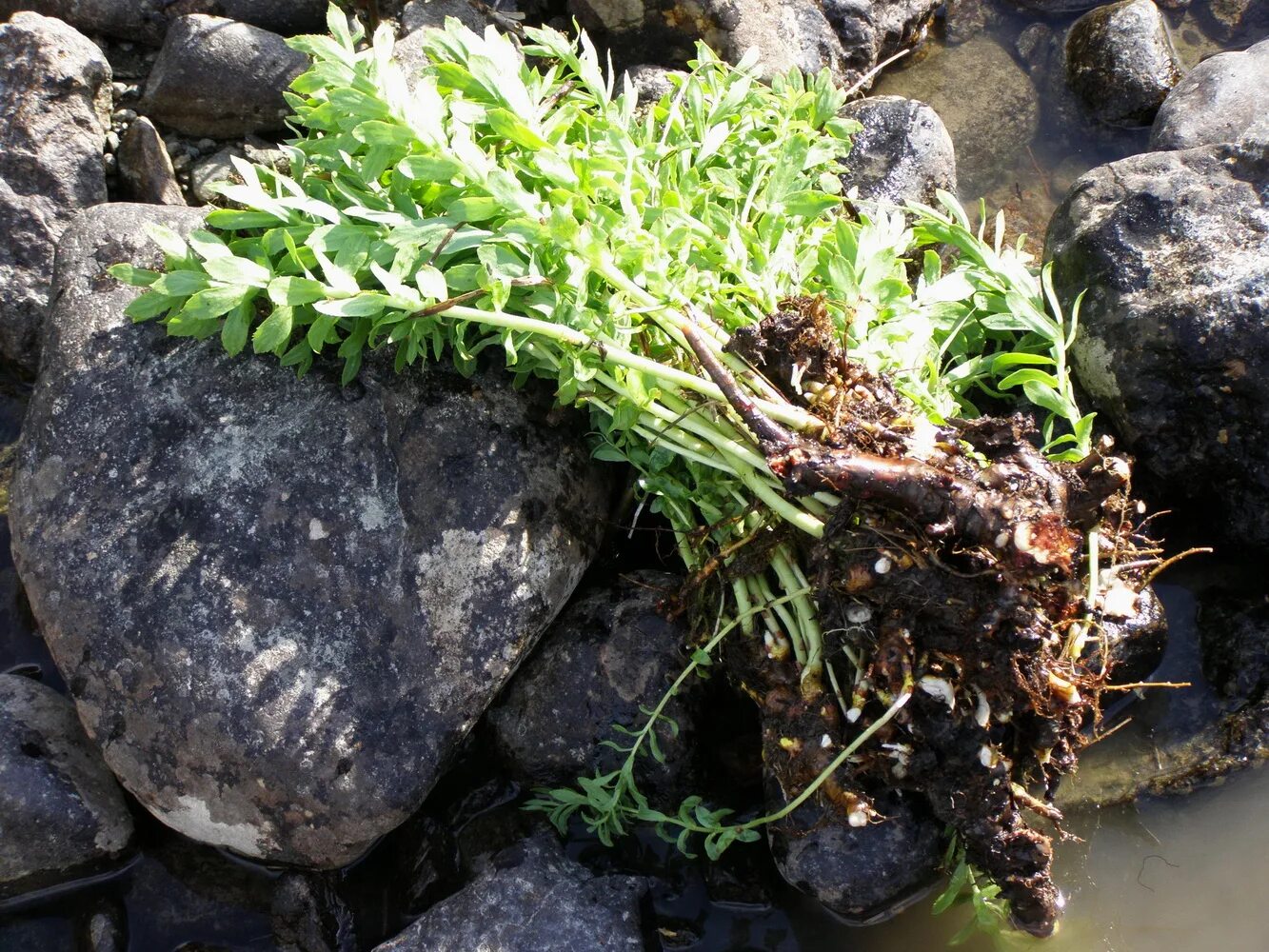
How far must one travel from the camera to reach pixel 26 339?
4.87 m

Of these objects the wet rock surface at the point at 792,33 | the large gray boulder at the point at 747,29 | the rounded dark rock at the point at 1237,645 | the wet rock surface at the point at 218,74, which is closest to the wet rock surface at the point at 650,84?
the large gray boulder at the point at 747,29

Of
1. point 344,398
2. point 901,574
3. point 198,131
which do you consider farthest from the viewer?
point 198,131

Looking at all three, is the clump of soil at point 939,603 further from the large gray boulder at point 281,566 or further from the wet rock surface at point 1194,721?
the large gray boulder at point 281,566

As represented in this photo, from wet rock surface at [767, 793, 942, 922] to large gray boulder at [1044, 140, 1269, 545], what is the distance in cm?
177

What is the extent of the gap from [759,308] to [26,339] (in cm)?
355

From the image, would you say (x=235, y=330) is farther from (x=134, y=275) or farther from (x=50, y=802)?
(x=50, y=802)

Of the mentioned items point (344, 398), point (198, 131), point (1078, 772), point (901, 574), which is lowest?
point (1078, 772)

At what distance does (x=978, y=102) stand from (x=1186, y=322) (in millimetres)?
2446

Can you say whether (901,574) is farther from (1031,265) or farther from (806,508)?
(1031,265)

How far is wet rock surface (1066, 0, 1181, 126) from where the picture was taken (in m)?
5.55

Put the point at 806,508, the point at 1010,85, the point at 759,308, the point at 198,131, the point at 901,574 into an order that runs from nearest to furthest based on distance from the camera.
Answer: the point at 901,574 → the point at 806,508 → the point at 759,308 → the point at 198,131 → the point at 1010,85

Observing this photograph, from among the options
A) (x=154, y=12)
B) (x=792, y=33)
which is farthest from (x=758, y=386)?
(x=154, y=12)

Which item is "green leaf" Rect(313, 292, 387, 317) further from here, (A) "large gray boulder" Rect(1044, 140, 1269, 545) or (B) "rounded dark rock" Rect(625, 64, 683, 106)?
(A) "large gray boulder" Rect(1044, 140, 1269, 545)

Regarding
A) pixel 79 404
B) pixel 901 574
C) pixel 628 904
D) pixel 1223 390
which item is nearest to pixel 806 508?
pixel 901 574
